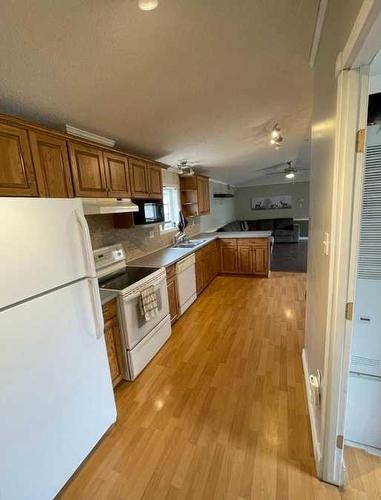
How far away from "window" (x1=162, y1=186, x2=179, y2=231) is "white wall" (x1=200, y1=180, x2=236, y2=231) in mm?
1419

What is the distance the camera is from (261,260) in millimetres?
4898

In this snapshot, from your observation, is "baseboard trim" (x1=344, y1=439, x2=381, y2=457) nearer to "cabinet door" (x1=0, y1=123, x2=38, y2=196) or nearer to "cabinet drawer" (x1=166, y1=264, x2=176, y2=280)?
"cabinet drawer" (x1=166, y1=264, x2=176, y2=280)

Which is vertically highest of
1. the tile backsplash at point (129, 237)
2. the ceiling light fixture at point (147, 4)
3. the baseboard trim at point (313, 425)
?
the ceiling light fixture at point (147, 4)

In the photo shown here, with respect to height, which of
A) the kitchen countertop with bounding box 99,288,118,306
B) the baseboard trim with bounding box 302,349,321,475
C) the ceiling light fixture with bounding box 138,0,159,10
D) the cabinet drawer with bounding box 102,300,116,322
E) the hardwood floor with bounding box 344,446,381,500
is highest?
the ceiling light fixture with bounding box 138,0,159,10

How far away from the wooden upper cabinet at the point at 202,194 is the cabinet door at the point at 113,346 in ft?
10.8

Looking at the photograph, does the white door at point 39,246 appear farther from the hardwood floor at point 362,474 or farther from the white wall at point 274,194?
the white wall at point 274,194

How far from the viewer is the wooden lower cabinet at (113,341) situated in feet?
6.62

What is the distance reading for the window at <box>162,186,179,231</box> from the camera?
14.0ft

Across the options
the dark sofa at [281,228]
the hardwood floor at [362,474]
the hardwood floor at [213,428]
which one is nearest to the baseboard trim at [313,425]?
the hardwood floor at [213,428]

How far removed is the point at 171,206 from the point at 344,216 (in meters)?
3.62

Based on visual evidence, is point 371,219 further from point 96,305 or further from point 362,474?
point 96,305

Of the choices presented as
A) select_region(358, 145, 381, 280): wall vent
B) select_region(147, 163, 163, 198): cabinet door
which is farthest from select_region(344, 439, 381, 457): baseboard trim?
select_region(147, 163, 163, 198): cabinet door

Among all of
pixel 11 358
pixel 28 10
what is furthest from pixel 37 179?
pixel 11 358

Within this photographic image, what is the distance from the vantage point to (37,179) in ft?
5.20
